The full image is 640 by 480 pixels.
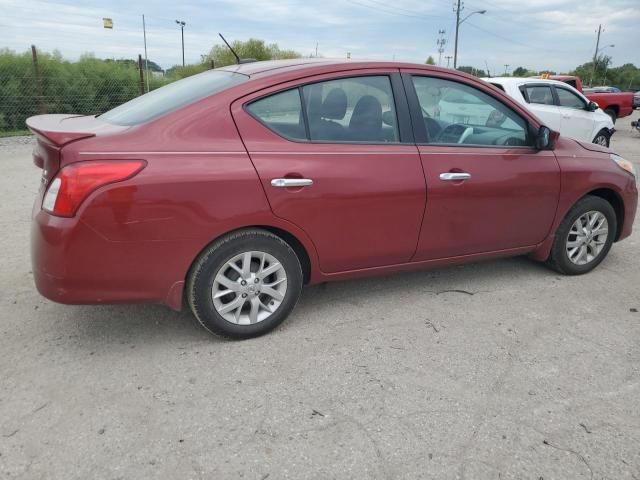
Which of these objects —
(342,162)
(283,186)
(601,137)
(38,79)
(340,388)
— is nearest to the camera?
(340,388)

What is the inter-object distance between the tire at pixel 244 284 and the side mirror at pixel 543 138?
200cm

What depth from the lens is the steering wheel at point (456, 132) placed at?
12.3 ft

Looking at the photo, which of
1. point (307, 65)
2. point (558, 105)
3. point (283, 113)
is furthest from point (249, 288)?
point (558, 105)

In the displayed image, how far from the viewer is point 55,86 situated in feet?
49.3

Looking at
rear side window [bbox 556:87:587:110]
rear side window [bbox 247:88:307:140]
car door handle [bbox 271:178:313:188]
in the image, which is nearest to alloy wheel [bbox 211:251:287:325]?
car door handle [bbox 271:178:313:188]

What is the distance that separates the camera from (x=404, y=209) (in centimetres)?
354

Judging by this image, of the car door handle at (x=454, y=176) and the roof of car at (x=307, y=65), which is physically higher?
the roof of car at (x=307, y=65)

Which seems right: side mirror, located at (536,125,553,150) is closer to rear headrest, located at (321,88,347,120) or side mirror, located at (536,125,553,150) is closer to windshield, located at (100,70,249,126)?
rear headrest, located at (321,88,347,120)

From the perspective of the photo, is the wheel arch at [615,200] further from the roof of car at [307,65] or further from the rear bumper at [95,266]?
the rear bumper at [95,266]

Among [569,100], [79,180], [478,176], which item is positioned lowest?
[478,176]

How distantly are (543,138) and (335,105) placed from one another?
5.27 ft

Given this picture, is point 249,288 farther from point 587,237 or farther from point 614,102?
point 614,102

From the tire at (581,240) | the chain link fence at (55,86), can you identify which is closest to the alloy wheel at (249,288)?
the tire at (581,240)

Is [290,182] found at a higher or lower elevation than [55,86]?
lower
